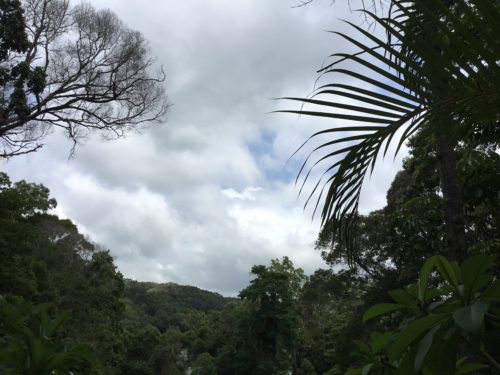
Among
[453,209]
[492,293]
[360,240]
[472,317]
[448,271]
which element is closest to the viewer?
[472,317]

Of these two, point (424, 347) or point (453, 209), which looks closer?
point (424, 347)

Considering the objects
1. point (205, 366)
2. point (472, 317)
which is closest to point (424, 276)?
point (472, 317)

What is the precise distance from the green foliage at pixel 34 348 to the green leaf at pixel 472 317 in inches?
59.6

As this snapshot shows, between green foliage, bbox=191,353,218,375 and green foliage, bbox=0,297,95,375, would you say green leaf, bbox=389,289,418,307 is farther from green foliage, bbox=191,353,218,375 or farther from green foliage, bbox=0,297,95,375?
green foliage, bbox=191,353,218,375

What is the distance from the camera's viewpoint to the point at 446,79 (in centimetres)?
119

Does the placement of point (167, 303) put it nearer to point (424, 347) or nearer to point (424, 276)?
point (424, 276)

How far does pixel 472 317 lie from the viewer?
2.52 ft

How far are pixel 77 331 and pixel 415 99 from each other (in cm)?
2079

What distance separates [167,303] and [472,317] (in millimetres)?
75267

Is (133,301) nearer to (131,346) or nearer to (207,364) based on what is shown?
(131,346)

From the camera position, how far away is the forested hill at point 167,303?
61.5 meters

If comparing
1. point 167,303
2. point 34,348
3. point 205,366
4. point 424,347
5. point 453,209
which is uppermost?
point 167,303

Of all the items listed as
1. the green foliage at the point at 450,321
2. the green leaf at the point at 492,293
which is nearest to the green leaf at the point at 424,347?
the green foliage at the point at 450,321

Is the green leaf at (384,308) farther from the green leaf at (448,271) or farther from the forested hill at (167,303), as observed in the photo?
the forested hill at (167,303)
